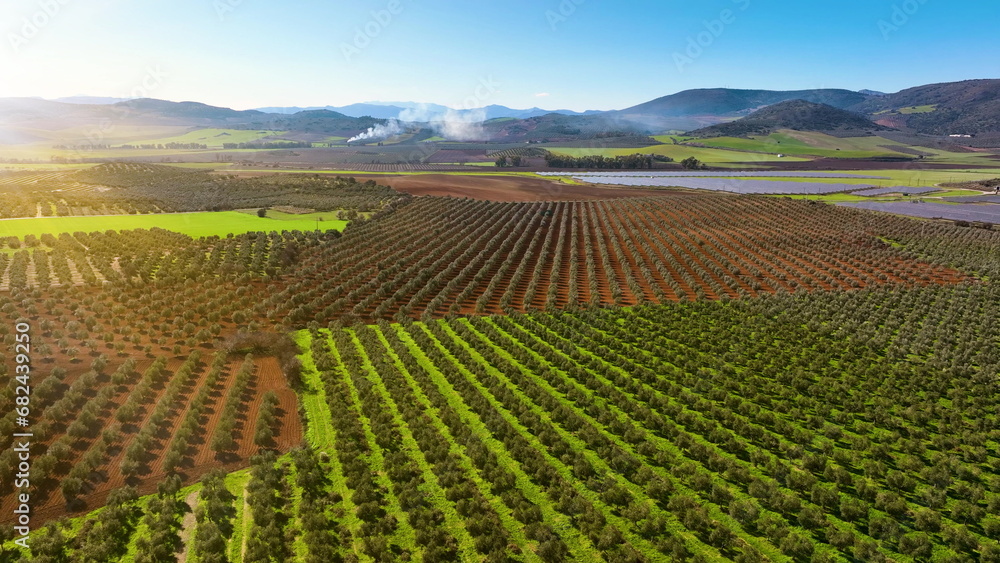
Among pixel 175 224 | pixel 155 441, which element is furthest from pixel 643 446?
pixel 175 224

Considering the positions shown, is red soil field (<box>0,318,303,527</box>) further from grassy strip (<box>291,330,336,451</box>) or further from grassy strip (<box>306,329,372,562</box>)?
grassy strip (<box>306,329,372,562</box>)

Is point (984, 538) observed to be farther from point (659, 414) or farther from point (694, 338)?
point (694, 338)

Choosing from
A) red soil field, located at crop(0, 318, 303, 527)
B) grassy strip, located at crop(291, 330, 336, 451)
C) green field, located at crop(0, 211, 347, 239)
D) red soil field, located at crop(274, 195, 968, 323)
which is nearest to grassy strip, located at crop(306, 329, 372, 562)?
grassy strip, located at crop(291, 330, 336, 451)

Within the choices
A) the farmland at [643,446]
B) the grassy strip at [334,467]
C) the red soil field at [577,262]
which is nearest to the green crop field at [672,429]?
the farmland at [643,446]

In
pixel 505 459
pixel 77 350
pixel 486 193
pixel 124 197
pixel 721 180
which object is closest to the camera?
pixel 505 459

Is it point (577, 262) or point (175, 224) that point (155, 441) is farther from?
point (175, 224)

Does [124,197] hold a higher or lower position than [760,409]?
higher

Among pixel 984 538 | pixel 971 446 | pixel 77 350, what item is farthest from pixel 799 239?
pixel 77 350

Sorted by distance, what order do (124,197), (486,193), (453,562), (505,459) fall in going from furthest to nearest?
(486,193) → (124,197) → (505,459) → (453,562)
